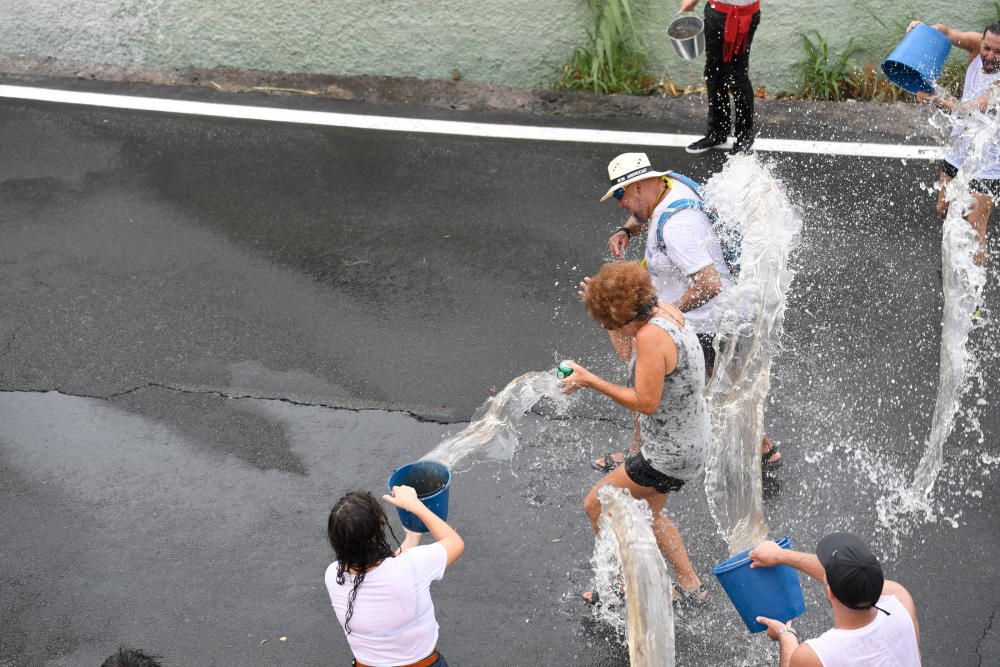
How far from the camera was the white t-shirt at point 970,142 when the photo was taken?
670cm

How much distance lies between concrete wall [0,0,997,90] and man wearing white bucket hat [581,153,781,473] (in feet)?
14.1

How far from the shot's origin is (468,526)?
5.68 meters

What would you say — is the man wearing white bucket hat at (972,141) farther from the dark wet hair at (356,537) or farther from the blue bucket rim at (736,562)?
the dark wet hair at (356,537)

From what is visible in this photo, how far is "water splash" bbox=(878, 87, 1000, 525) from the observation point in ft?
18.8

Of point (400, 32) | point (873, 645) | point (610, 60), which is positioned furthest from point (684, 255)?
point (400, 32)

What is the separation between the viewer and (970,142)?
6824 millimetres

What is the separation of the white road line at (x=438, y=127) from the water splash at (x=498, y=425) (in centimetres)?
286

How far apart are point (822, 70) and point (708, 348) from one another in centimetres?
449

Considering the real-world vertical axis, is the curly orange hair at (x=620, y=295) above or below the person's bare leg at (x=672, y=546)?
above

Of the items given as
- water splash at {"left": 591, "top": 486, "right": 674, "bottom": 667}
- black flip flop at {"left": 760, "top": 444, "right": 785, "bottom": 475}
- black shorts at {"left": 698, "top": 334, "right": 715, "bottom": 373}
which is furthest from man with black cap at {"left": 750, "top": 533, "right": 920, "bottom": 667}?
black flip flop at {"left": 760, "top": 444, "right": 785, "bottom": 475}

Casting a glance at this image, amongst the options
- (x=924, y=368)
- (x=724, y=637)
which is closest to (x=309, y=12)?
(x=924, y=368)

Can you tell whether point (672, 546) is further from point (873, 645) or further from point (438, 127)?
point (438, 127)

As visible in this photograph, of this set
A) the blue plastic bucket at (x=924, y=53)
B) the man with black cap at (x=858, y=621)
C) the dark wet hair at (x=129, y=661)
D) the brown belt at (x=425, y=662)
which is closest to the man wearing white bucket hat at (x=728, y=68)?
the blue plastic bucket at (x=924, y=53)

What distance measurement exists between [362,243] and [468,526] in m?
2.77
